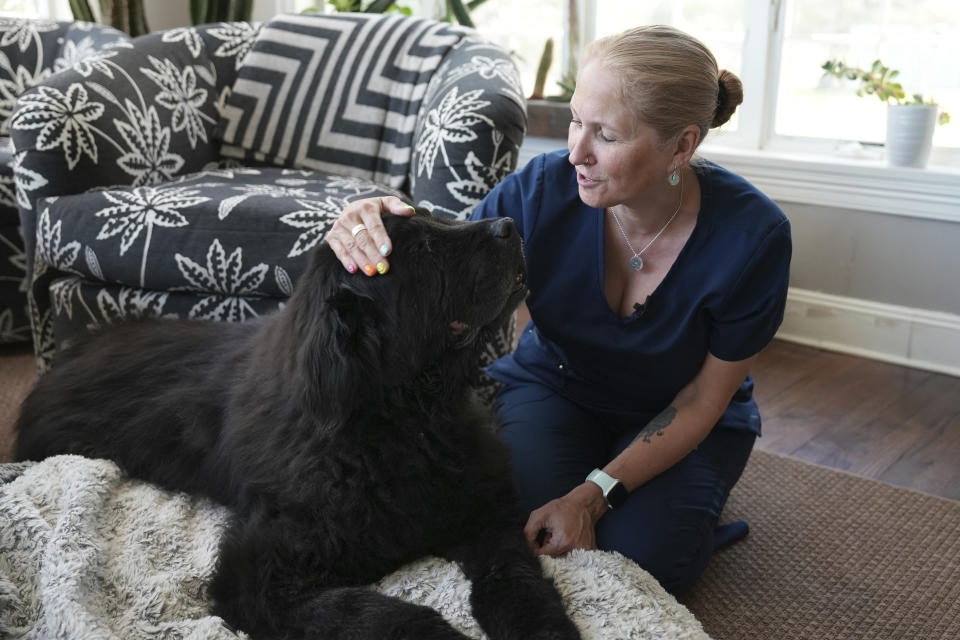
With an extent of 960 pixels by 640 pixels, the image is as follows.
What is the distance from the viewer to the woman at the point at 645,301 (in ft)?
5.96

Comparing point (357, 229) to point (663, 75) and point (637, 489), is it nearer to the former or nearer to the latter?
point (663, 75)

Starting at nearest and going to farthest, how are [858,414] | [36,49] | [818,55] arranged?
[858,414], [818,55], [36,49]

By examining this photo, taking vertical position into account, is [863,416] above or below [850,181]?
below

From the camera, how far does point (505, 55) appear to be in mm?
3090

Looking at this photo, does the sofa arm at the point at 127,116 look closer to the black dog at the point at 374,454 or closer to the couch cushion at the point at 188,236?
the couch cushion at the point at 188,236

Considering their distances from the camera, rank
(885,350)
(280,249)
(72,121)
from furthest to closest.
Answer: (885,350) < (72,121) < (280,249)

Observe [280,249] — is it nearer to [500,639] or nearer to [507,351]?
[507,351]

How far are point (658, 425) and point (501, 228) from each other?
640 millimetres

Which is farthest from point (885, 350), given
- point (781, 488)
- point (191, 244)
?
point (191, 244)

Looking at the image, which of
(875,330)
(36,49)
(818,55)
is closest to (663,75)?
(875,330)

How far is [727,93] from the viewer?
6.20ft

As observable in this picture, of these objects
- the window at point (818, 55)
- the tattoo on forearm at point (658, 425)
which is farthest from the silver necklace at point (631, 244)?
the window at point (818, 55)

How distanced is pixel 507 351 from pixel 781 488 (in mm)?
823

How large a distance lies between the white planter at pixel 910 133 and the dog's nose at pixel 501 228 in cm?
228
